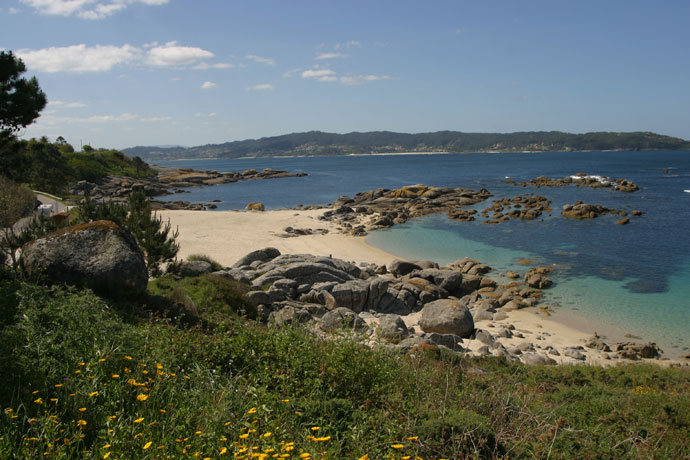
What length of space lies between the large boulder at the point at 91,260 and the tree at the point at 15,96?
6857mm

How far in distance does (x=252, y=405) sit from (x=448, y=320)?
13.2 m

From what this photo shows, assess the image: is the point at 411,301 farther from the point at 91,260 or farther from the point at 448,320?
the point at 91,260

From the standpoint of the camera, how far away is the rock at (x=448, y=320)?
56.7ft

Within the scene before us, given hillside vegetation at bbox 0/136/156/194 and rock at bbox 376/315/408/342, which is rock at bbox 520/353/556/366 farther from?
hillside vegetation at bbox 0/136/156/194

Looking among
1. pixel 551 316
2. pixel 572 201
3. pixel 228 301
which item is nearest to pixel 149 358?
pixel 228 301

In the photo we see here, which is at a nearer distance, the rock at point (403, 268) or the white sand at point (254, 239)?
the rock at point (403, 268)

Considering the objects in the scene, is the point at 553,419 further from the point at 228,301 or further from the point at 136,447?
the point at 228,301

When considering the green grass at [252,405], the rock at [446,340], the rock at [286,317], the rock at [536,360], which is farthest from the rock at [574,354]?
the rock at [286,317]

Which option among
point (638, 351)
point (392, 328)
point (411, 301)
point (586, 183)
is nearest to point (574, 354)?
point (638, 351)

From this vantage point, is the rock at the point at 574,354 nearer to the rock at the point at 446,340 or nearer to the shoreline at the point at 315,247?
the shoreline at the point at 315,247

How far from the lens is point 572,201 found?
57.0 meters

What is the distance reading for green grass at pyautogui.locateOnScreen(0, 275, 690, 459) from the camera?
4.26 metres

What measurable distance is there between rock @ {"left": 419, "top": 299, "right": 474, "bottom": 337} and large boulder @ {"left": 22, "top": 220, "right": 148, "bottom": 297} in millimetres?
10667

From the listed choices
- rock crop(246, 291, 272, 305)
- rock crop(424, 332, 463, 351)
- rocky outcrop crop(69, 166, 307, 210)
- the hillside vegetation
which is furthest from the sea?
the hillside vegetation
